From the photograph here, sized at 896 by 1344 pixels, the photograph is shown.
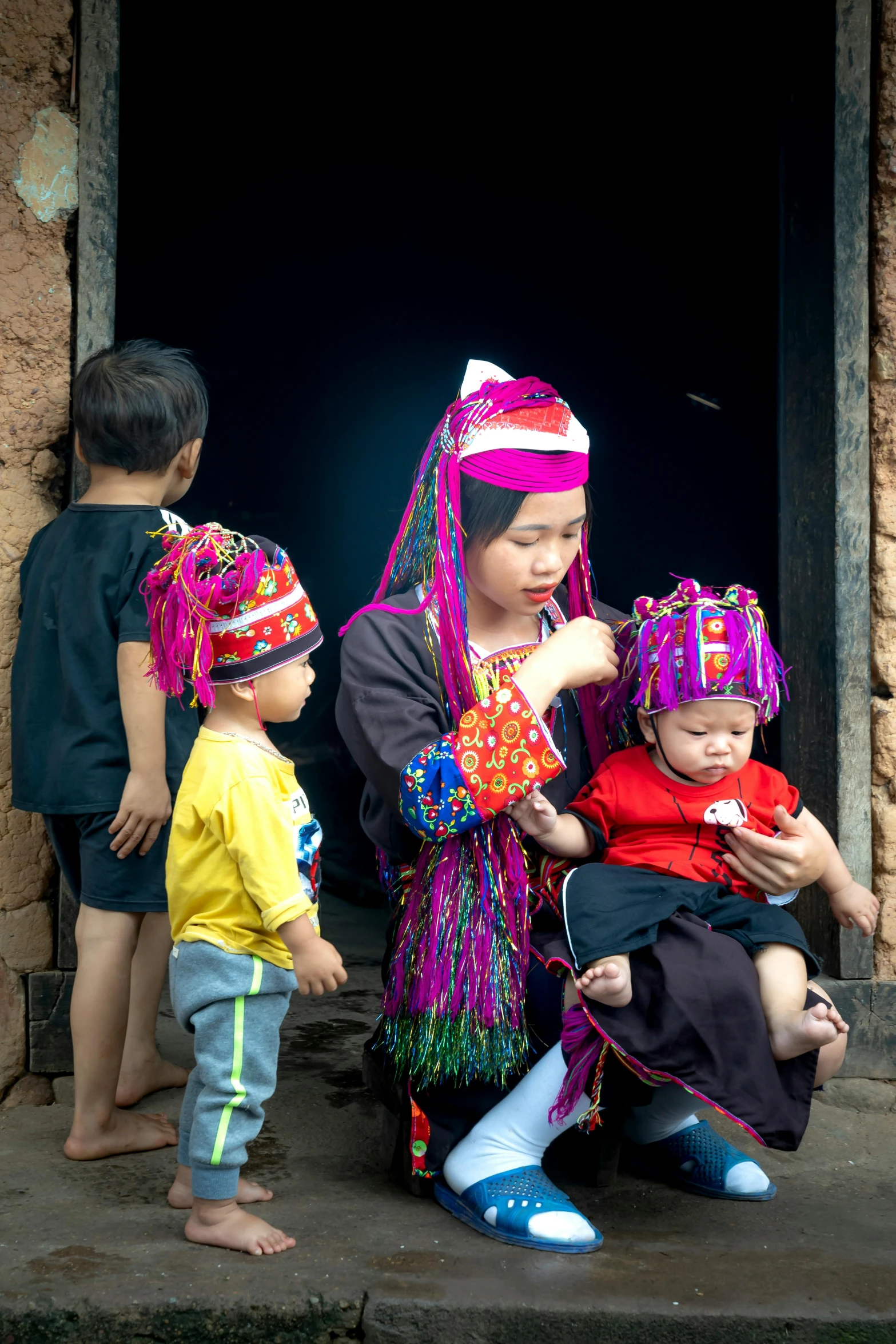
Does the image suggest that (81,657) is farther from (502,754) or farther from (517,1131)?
(517,1131)

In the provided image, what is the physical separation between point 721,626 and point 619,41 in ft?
12.1

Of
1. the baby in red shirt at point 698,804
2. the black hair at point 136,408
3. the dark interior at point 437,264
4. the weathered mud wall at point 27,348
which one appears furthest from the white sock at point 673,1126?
the dark interior at point 437,264

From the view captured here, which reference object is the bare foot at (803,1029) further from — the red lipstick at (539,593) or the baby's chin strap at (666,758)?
the red lipstick at (539,593)

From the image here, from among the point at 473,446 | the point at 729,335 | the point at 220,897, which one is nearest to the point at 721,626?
the point at 473,446

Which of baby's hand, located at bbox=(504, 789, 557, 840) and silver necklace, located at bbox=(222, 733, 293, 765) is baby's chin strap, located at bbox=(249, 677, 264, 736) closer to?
silver necklace, located at bbox=(222, 733, 293, 765)

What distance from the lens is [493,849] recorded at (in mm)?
2270

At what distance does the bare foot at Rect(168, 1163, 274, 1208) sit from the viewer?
222cm

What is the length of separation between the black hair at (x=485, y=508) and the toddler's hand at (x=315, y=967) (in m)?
0.80

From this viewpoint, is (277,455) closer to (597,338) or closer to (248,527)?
(248,527)

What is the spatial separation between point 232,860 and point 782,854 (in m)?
0.98

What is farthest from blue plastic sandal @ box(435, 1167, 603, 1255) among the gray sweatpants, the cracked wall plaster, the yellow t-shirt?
the cracked wall plaster

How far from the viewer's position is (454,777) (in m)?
2.12

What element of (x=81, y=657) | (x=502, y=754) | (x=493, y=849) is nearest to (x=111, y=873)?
(x=81, y=657)

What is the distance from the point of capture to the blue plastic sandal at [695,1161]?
2383mm
